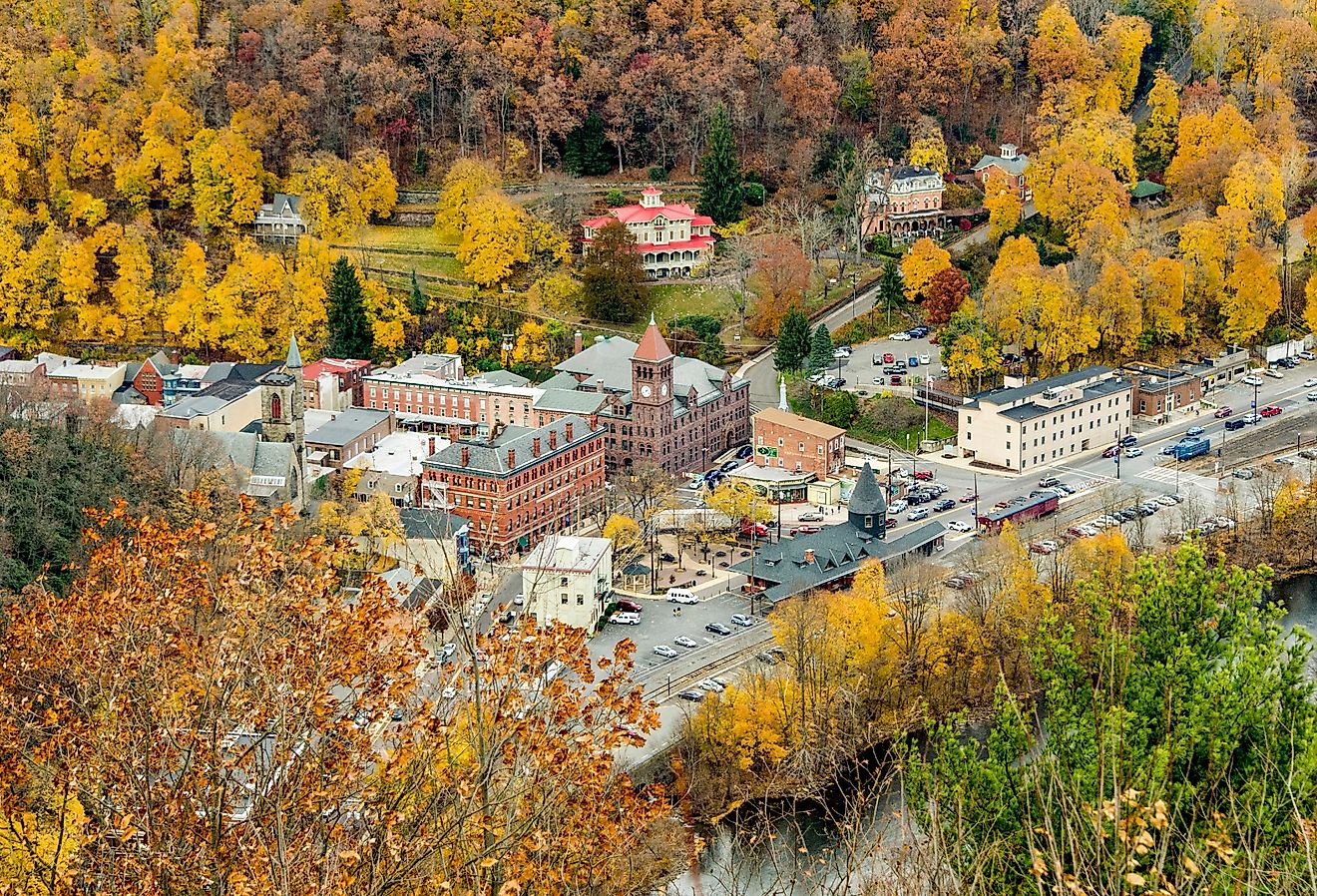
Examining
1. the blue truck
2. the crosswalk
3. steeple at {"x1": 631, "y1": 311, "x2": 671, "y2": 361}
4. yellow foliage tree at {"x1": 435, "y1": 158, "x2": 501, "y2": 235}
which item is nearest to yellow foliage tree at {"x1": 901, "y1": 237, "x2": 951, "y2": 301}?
the blue truck

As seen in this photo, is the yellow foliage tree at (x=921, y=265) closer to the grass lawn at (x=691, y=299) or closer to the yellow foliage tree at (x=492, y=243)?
the grass lawn at (x=691, y=299)

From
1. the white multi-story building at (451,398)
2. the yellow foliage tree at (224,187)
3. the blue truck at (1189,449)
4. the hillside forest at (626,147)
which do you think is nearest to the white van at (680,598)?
the white multi-story building at (451,398)

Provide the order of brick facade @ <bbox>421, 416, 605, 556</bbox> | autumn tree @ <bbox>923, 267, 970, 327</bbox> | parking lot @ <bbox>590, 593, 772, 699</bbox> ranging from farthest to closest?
autumn tree @ <bbox>923, 267, 970, 327</bbox>
brick facade @ <bbox>421, 416, 605, 556</bbox>
parking lot @ <bbox>590, 593, 772, 699</bbox>

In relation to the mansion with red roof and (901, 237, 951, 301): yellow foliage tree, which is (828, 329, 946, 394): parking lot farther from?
the mansion with red roof

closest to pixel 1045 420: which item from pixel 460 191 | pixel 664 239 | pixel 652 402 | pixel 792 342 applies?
pixel 792 342

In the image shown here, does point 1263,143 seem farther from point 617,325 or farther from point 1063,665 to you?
point 1063,665

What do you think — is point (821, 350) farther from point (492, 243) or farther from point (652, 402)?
point (492, 243)
